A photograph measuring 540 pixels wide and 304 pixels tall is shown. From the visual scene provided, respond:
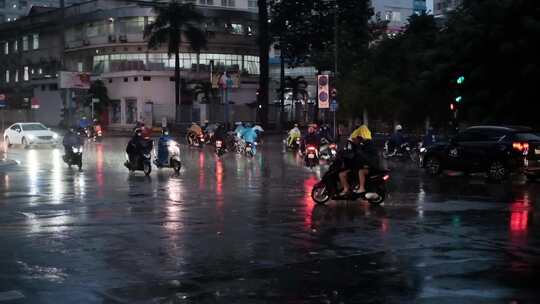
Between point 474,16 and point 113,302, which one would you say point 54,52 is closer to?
point 474,16

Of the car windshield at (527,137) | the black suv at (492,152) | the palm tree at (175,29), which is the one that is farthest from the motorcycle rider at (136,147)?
the palm tree at (175,29)

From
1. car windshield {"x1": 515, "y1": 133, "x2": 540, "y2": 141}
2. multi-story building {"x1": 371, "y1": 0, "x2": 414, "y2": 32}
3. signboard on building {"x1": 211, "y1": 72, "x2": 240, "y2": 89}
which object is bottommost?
car windshield {"x1": 515, "y1": 133, "x2": 540, "y2": 141}

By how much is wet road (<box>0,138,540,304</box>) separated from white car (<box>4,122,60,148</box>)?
925 inches

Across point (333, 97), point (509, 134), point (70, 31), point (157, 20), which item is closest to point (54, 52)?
point (70, 31)

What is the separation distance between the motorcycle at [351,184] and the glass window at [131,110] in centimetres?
6561

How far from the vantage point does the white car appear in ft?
143

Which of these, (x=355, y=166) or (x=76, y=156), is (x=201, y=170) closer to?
(x=76, y=156)

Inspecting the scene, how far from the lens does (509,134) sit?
2333 centimetres

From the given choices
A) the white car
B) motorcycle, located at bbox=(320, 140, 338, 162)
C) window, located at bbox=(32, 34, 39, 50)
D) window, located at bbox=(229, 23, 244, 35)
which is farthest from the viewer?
window, located at bbox=(32, 34, 39, 50)

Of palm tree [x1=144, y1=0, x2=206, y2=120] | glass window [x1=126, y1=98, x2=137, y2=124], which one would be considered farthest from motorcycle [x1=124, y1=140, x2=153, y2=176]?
glass window [x1=126, y1=98, x2=137, y2=124]

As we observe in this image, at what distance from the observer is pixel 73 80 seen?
68.1 meters

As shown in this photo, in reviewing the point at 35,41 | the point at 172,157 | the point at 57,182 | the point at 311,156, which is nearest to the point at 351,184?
the point at 57,182

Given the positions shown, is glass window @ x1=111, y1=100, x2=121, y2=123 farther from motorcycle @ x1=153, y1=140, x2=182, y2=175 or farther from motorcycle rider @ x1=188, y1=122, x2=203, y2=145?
motorcycle @ x1=153, y1=140, x2=182, y2=175

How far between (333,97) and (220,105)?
34542mm
